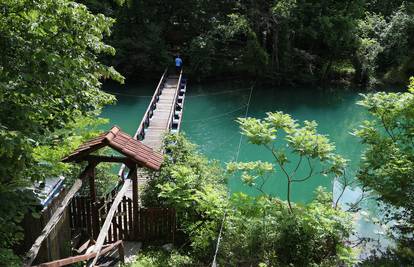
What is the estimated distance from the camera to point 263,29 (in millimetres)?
27234

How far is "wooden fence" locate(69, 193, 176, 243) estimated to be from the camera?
8.80 metres

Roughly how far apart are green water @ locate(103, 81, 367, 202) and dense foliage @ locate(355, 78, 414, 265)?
7.55 m

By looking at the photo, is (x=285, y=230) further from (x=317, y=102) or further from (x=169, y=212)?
(x=317, y=102)

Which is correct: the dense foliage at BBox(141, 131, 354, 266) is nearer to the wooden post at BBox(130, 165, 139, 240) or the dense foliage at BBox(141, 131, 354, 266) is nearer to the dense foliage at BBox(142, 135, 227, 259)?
the dense foliage at BBox(142, 135, 227, 259)

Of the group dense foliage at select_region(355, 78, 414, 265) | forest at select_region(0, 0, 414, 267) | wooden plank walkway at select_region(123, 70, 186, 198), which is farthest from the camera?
wooden plank walkway at select_region(123, 70, 186, 198)

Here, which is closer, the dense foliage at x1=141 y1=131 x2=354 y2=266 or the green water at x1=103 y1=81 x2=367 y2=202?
the dense foliage at x1=141 y1=131 x2=354 y2=266

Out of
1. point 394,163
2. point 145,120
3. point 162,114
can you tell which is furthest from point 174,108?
point 394,163

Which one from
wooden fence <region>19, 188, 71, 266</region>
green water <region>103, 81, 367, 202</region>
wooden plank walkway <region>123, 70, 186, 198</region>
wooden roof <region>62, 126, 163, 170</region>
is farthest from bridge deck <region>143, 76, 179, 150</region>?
wooden fence <region>19, 188, 71, 266</region>

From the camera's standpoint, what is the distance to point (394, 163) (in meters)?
Answer: 8.17

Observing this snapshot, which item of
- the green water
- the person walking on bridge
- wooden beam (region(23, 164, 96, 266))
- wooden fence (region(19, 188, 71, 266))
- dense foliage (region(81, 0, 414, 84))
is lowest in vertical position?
the green water

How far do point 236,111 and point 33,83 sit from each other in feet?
62.4

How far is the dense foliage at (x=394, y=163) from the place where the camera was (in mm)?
7867

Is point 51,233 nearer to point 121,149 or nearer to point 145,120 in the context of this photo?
point 121,149

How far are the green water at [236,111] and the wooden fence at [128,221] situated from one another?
313 inches
